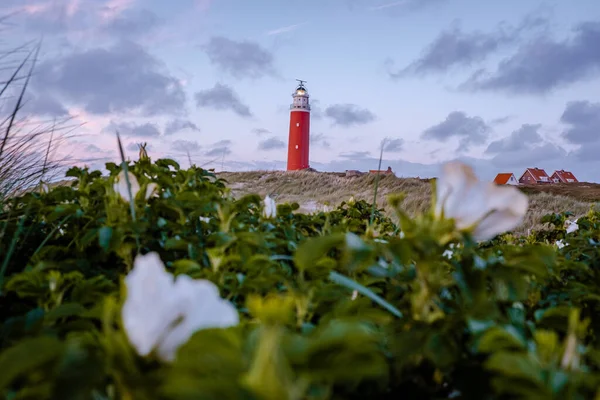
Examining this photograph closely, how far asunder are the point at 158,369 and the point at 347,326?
0.24m

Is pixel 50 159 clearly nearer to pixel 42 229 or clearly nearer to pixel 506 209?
pixel 42 229

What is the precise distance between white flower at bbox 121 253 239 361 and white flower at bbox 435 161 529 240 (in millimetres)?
436

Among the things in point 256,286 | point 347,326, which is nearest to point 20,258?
point 256,286

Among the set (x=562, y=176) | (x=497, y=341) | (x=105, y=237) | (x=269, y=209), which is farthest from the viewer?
(x=562, y=176)

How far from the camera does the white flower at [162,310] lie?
1.90ft

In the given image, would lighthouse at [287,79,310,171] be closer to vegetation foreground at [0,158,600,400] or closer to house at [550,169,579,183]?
house at [550,169,579,183]

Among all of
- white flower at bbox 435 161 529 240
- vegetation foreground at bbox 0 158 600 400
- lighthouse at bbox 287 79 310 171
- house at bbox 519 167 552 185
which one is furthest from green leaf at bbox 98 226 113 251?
house at bbox 519 167 552 185

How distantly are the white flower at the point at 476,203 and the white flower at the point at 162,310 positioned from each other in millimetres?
436

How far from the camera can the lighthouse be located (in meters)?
38.6

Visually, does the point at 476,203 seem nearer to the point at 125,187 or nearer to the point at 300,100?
the point at 125,187

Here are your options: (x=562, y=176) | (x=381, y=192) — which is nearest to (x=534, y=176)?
(x=562, y=176)

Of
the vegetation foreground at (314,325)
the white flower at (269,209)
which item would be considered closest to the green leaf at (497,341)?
the vegetation foreground at (314,325)

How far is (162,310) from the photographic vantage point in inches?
23.7

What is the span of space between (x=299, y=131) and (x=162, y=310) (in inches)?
1517
